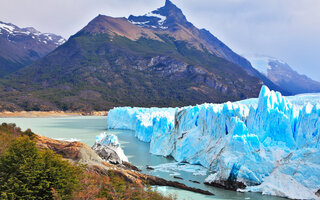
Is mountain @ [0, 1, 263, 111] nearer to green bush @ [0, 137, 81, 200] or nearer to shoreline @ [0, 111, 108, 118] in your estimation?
shoreline @ [0, 111, 108, 118]

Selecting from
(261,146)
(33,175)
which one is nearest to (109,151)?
(261,146)

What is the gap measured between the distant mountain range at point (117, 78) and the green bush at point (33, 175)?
7767 cm

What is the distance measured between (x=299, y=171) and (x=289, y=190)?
113 centimetres

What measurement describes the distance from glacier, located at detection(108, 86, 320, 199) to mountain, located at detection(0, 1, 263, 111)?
235 feet

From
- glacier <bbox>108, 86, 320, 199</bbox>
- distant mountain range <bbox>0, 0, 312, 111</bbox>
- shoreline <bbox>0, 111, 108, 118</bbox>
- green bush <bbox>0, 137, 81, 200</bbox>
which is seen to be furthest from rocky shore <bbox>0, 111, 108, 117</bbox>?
green bush <bbox>0, 137, 81, 200</bbox>

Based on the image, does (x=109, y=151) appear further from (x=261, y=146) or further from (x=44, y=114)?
(x=44, y=114)

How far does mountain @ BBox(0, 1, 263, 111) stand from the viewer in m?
97.6

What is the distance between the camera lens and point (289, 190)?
46.6 ft

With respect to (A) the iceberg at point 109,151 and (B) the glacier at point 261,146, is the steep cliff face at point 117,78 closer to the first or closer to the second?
(A) the iceberg at point 109,151

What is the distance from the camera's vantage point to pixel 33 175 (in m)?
9.42

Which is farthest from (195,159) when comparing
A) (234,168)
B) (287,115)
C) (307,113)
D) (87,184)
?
(87,184)

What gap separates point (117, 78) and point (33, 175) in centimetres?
11433

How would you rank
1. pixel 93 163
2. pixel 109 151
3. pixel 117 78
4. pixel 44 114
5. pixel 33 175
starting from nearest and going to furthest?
pixel 33 175
pixel 93 163
pixel 109 151
pixel 44 114
pixel 117 78

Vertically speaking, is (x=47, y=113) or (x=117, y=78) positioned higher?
(x=117, y=78)
